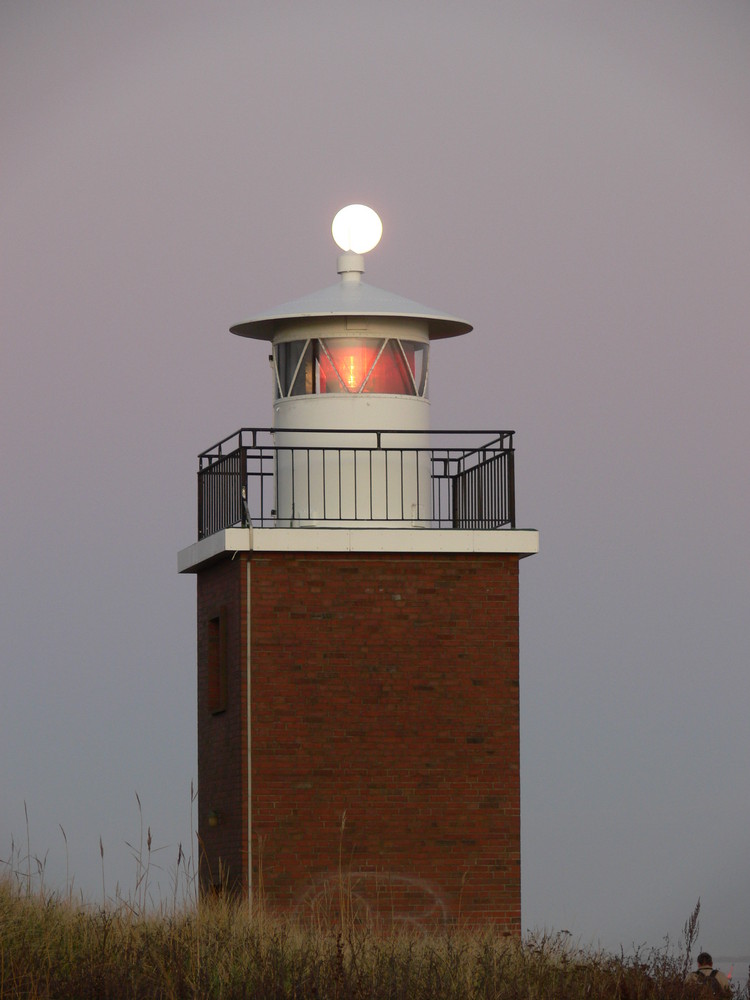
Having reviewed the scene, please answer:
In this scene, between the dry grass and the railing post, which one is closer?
the dry grass

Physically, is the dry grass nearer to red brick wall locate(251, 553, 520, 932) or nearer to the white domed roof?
red brick wall locate(251, 553, 520, 932)

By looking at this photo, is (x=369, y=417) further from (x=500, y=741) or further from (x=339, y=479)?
(x=500, y=741)

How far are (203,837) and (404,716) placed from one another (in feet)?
10.1

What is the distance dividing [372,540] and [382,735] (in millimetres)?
2153

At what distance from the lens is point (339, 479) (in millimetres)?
22844

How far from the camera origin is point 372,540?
22.3m

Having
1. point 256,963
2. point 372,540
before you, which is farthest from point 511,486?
point 256,963

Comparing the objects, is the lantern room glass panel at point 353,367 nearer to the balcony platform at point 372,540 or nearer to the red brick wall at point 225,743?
the balcony platform at point 372,540

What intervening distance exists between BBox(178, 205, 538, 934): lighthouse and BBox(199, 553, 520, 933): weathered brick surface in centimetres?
2

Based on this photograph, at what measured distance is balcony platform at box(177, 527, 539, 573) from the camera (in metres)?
22.1

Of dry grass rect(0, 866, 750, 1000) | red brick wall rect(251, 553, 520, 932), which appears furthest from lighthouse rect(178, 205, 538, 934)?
dry grass rect(0, 866, 750, 1000)

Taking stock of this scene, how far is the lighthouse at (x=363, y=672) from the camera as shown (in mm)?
21953

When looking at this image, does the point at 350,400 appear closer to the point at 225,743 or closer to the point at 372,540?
the point at 372,540

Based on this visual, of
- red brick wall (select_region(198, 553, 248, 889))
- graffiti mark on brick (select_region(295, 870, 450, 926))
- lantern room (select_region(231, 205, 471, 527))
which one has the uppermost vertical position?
lantern room (select_region(231, 205, 471, 527))
